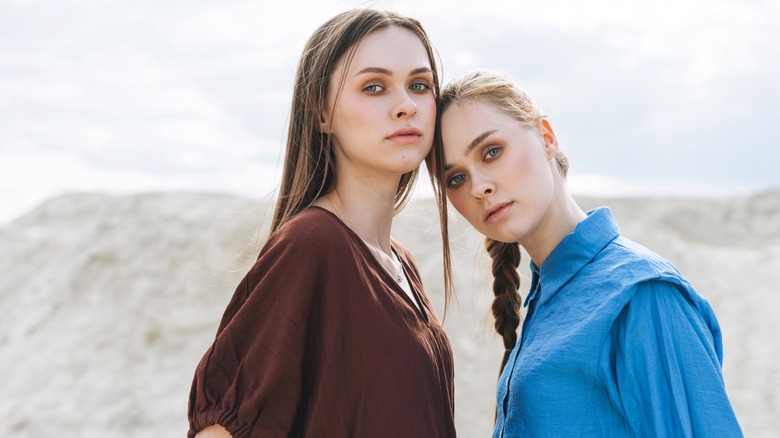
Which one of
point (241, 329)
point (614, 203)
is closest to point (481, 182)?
point (241, 329)

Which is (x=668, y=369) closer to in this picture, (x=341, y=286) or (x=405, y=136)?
(x=341, y=286)

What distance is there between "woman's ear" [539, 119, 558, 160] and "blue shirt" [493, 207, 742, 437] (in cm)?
31

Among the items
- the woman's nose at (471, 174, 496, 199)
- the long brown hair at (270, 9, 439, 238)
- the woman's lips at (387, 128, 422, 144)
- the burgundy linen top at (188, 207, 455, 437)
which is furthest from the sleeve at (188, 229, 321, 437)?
the woman's nose at (471, 174, 496, 199)

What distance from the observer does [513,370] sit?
228 cm

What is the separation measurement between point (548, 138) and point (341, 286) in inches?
33.6

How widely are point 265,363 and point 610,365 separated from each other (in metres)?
0.87

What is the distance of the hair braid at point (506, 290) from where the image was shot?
9.35 feet

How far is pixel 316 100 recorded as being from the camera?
2.36 metres

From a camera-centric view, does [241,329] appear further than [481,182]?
No

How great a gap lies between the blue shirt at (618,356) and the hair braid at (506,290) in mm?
563

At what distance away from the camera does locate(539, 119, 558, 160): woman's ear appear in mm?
2443

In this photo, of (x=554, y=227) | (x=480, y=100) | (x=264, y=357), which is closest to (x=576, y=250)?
(x=554, y=227)

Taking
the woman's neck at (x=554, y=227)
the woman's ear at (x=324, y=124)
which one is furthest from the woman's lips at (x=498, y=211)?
the woman's ear at (x=324, y=124)

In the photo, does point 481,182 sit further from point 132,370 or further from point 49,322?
point 49,322
